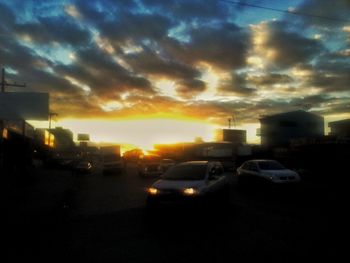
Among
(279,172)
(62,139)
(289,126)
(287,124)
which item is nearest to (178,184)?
(279,172)

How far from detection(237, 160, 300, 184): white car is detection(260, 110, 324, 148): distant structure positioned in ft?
226

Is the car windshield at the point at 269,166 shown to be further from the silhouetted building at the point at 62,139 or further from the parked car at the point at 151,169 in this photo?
the silhouetted building at the point at 62,139

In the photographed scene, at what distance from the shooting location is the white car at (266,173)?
18.0m

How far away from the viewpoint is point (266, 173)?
18688mm

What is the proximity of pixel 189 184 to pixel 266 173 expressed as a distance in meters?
8.17

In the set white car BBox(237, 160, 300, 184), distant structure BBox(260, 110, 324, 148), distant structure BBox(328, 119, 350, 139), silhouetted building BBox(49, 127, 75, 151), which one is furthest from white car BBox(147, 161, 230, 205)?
silhouetted building BBox(49, 127, 75, 151)

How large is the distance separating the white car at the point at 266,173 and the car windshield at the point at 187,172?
5961mm

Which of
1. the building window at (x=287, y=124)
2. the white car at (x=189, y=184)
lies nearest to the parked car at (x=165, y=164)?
the white car at (x=189, y=184)

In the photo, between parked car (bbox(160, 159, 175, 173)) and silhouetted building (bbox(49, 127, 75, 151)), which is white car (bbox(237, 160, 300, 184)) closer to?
parked car (bbox(160, 159, 175, 173))

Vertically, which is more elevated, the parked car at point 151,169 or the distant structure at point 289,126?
the distant structure at point 289,126

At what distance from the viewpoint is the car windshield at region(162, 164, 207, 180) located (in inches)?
499

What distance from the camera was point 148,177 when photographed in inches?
1458

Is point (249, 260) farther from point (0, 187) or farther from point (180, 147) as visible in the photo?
point (180, 147)

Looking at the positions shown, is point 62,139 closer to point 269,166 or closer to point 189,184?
point 269,166
